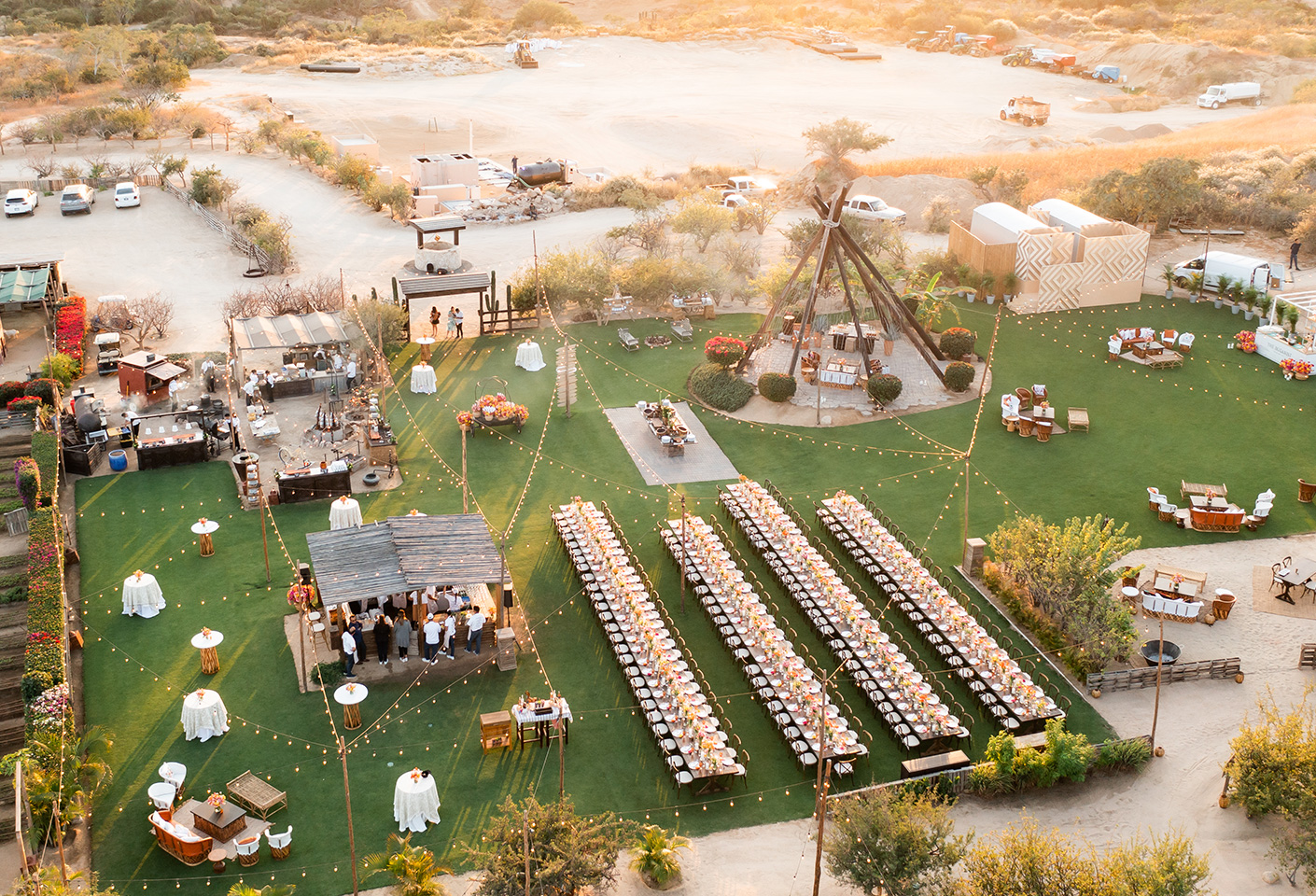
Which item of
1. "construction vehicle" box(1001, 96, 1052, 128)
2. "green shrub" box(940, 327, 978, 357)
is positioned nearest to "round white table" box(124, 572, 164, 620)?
"green shrub" box(940, 327, 978, 357)

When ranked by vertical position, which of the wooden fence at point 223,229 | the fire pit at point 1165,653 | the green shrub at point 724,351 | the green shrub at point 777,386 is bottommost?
the fire pit at point 1165,653

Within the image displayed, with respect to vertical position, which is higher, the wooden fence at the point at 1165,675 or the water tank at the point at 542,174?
the water tank at the point at 542,174

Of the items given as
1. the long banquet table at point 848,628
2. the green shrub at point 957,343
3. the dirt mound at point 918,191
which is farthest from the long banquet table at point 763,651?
the dirt mound at point 918,191

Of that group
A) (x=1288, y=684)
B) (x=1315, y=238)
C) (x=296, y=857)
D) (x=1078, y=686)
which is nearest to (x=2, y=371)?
(x=296, y=857)

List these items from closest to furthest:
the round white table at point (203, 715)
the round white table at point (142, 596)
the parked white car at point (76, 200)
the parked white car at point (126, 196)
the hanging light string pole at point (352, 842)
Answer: the hanging light string pole at point (352, 842), the round white table at point (203, 715), the round white table at point (142, 596), the parked white car at point (76, 200), the parked white car at point (126, 196)

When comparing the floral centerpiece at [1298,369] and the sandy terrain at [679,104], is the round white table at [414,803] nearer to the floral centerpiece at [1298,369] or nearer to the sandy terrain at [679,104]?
the floral centerpiece at [1298,369]

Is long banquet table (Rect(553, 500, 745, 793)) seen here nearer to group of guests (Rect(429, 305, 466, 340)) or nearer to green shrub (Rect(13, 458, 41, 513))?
green shrub (Rect(13, 458, 41, 513))

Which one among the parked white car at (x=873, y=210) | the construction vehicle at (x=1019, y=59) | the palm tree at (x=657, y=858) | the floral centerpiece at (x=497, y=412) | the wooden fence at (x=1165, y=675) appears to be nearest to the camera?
the palm tree at (x=657, y=858)
